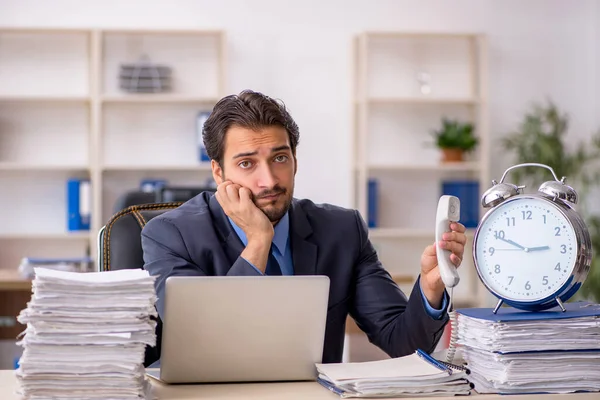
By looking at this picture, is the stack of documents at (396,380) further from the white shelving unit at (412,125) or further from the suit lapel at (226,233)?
the white shelving unit at (412,125)

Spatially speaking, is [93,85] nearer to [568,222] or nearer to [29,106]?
[29,106]

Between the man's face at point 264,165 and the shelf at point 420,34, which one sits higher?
the shelf at point 420,34

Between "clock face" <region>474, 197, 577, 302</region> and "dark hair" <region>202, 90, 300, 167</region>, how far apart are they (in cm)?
66

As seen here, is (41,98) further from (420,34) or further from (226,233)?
(226,233)

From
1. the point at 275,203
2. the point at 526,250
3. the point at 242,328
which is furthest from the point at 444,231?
the point at 275,203

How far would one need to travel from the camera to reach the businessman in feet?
6.23

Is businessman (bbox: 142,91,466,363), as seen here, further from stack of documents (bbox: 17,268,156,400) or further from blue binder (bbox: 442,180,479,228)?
blue binder (bbox: 442,180,479,228)

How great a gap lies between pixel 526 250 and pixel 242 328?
1.66ft

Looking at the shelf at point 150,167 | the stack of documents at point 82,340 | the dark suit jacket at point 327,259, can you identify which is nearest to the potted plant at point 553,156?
the shelf at point 150,167

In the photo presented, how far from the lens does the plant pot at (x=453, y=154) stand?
5.20 metres

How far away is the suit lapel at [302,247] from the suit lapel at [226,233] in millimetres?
140

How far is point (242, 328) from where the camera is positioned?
1.43 m

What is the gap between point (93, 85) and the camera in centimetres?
493

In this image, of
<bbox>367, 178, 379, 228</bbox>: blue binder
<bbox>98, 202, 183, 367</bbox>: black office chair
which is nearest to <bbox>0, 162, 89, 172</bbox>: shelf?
<bbox>367, 178, 379, 228</bbox>: blue binder
